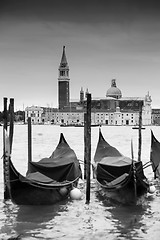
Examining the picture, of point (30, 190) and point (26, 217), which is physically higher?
point (30, 190)

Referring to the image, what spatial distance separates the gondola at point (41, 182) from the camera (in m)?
5.67

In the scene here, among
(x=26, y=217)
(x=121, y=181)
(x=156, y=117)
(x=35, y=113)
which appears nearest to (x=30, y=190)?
(x=26, y=217)

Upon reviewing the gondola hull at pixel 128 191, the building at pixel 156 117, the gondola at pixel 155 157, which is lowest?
the gondola hull at pixel 128 191

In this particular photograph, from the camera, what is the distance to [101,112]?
76.2 meters

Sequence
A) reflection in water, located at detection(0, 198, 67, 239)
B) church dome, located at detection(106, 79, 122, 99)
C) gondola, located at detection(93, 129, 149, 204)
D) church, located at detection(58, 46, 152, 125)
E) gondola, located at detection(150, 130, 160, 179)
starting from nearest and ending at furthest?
reflection in water, located at detection(0, 198, 67, 239), gondola, located at detection(93, 129, 149, 204), gondola, located at detection(150, 130, 160, 179), church, located at detection(58, 46, 152, 125), church dome, located at detection(106, 79, 122, 99)

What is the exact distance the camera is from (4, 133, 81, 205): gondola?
5668mm

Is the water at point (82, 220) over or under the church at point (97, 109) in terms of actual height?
under

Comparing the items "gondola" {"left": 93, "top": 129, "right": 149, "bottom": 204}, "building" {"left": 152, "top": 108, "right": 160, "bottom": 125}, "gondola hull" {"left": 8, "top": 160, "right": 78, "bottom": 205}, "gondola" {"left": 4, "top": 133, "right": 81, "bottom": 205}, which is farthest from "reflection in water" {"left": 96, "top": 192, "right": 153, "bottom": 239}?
"building" {"left": 152, "top": 108, "right": 160, "bottom": 125}

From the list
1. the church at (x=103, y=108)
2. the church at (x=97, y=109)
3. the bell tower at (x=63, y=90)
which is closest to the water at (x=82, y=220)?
the church at (x=97, y=109)

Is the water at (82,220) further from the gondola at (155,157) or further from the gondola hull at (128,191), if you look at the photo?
the gondola at (155,157)

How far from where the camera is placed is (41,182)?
19.2ft

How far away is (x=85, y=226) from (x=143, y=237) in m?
0.80

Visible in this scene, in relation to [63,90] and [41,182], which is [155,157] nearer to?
[41,182]

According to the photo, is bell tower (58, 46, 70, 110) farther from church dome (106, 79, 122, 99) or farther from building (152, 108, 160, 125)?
building (152, 108, 160, 125)
